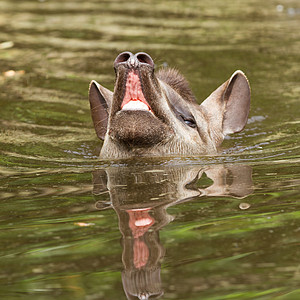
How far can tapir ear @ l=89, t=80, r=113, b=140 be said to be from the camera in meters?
7.97

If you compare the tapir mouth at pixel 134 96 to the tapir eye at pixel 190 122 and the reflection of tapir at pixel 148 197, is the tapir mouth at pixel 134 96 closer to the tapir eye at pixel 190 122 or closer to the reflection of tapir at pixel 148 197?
the reflection of tapir at pixel 148 197

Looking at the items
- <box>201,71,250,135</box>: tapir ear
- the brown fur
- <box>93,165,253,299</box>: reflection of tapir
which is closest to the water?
<box>93,165,253,299</box>: reflection of tapir

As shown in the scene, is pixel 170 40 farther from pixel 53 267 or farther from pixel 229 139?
pixel 53 267

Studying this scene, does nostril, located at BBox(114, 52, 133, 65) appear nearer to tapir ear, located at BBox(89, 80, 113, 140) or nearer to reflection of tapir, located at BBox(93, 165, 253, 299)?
reflection of tapir, located at BBox(93, 165, 253, 299)

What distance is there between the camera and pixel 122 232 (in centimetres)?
423

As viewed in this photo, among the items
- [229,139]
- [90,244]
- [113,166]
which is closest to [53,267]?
[90,244]

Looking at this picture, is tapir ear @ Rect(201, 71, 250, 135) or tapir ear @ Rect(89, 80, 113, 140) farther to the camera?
tapir ear @ Rect(201, 71, 250, 135)

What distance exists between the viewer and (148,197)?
506 cm

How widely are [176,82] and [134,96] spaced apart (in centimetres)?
160

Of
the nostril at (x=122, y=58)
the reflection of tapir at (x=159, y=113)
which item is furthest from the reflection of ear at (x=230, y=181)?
the nostril at (x=122, y=58)

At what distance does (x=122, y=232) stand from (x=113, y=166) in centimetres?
237

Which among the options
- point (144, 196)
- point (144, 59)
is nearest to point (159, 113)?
point (144, 59)

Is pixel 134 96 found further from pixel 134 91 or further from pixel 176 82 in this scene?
pixel 176 82

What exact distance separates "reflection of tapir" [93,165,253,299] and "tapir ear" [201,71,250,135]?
70.6 inches
